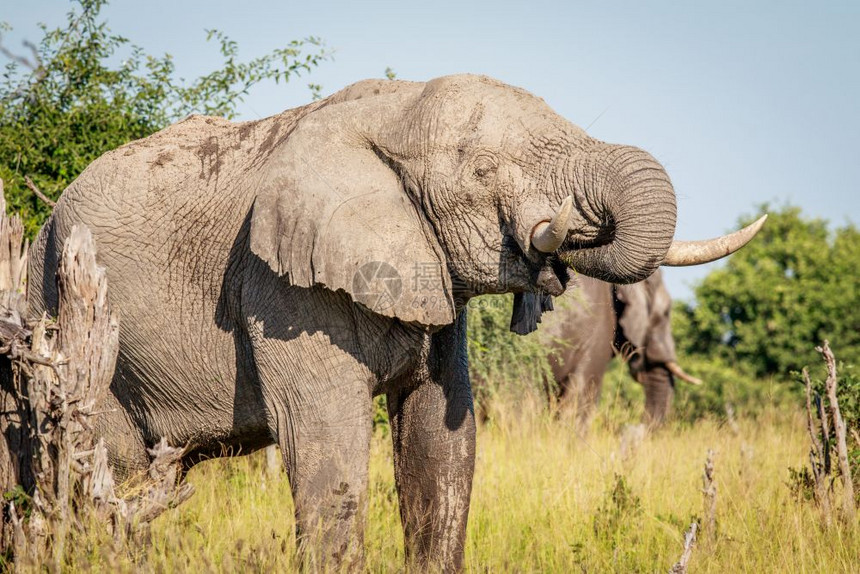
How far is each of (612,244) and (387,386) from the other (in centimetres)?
140

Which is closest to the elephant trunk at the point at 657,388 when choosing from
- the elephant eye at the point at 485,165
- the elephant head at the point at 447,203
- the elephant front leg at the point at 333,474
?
the elephant head at the point at 447,203

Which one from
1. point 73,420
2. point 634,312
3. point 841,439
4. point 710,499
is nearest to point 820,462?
point 841,439

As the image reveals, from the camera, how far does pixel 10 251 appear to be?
5656 millimetres

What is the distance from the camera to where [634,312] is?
1137cm

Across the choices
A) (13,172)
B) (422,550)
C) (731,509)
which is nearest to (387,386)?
(422,550)

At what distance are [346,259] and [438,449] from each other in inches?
48.0

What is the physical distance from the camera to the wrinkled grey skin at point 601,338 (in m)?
10.1

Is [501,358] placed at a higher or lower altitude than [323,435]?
higher

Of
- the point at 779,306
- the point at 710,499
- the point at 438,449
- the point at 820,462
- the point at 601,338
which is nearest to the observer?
the point at 438,449

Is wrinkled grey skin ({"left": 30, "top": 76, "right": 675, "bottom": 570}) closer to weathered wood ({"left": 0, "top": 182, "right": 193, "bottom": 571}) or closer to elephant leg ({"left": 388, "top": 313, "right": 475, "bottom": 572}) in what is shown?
elephant leg ({"left": 388, "top": 313, "right": 475, "bottom": 572})

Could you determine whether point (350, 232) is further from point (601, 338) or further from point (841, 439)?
point (601, 338)

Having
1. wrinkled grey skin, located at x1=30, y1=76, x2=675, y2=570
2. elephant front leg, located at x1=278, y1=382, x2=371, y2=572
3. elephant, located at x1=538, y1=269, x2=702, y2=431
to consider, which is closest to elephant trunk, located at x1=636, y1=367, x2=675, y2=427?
elephant, located at x1=538, y1=269, x2=702, y2=431

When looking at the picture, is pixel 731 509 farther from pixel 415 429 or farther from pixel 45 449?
pixel 45 449

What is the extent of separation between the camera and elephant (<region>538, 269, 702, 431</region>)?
1006cm
